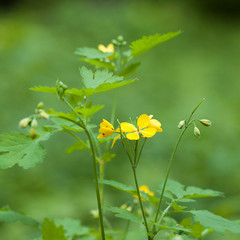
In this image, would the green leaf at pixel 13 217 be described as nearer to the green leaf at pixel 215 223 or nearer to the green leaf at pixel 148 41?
the green leaf at pixel 215 223

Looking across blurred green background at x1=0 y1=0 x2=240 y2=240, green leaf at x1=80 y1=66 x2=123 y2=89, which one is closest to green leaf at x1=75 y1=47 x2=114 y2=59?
green leaf at x1=80 y1=66 x2=123 y2=89

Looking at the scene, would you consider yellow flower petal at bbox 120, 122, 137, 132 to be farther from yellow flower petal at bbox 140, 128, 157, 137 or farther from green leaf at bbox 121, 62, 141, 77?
green leaf at bbox 121, 62, 141, 77

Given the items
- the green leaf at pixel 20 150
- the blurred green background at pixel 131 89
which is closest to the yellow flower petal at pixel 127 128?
the green leaf at pixel 20 150

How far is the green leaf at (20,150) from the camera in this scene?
1.02 meters

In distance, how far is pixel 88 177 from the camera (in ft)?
11.7

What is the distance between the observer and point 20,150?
3.50 feet

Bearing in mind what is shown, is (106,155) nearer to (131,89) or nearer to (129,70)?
(129,70)

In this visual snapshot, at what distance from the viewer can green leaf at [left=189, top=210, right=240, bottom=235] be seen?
945mm

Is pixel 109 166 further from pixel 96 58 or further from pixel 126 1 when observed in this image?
pixel 126 1

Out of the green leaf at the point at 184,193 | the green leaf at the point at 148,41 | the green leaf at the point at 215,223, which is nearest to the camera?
the green leaf at the point at 215,223

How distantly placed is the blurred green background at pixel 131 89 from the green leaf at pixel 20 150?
4.91 feet

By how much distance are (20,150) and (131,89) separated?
4048 mm

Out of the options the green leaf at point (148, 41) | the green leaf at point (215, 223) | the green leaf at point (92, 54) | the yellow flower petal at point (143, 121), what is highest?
the green leaf at point (148, 41)

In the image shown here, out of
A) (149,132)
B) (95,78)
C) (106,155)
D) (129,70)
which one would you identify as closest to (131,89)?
(129,70)
